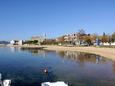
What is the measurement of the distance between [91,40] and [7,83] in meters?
126

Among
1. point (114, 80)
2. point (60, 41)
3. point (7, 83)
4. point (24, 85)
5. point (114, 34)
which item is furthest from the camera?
point (60, 41)

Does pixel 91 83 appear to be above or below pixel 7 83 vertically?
below

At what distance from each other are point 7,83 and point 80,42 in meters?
130

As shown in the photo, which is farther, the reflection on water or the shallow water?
the reflection on water

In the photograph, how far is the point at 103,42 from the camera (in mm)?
137250

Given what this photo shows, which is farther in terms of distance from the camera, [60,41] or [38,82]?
[60,41]

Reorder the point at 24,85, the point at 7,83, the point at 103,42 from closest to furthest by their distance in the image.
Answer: the point at 7,83 < the point at 24,85 < the point at 103,42

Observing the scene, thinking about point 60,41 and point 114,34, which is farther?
point 60,41

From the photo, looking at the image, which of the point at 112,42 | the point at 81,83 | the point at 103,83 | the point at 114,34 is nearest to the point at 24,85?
the point at 81,83

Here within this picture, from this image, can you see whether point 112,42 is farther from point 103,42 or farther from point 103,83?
point 103,83

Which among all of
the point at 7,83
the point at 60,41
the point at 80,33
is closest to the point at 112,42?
the point at 80,33

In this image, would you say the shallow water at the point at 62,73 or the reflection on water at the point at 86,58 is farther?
the reflection on water at the point at 86,58

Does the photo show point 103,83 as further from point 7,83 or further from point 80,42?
point 80,42

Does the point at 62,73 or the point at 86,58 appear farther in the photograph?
the point at 86,58
